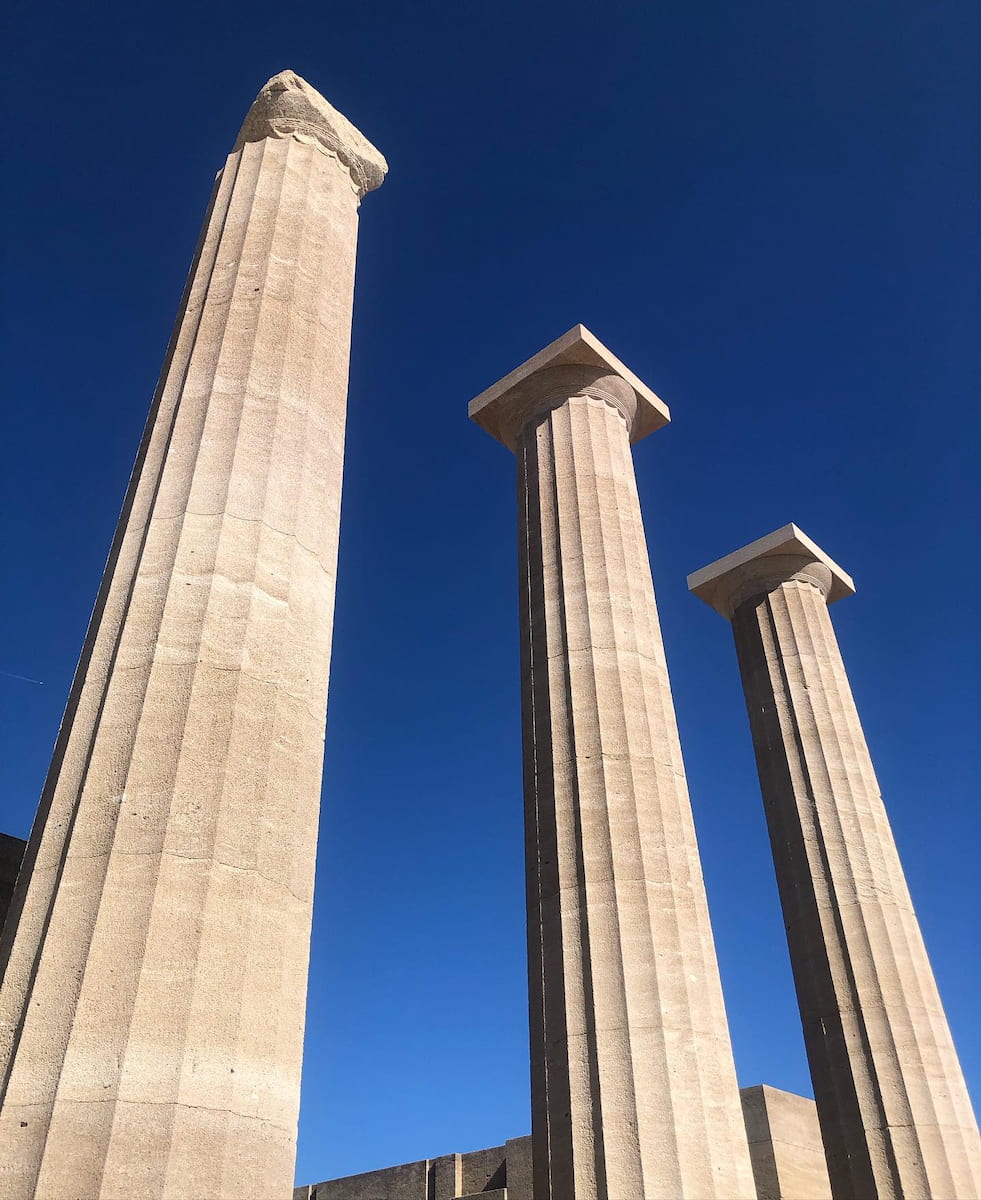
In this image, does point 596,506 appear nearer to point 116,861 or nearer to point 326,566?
point 326,566

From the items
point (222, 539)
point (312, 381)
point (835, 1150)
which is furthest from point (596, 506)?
point (835, 1150)

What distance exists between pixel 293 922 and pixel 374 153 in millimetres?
23904

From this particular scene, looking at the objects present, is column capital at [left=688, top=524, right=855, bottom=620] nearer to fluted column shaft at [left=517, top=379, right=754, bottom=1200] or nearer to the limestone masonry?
the limestone masonry

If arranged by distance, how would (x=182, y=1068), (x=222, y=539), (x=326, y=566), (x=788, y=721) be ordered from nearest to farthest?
(x=182, y=1068), (x=222, y=539), (x=326, y=566), (x=788, y=721)

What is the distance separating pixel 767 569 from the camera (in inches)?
2072

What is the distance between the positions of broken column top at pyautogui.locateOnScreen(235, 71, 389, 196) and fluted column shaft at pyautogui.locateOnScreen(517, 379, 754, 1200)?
14.1 metres

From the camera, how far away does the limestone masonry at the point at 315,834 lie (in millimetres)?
13914

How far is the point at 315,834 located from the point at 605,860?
13030mm

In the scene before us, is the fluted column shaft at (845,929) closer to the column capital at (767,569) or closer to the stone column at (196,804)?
the column capital at (767,569)

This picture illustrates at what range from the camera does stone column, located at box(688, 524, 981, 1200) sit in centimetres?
3488

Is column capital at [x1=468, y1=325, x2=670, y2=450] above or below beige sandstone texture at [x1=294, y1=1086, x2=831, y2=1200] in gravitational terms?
above

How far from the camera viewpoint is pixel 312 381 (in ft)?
77.3

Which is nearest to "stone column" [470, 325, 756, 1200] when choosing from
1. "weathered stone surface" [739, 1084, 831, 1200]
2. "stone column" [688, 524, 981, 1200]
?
"stone column" [688, 524, 981, 1200]

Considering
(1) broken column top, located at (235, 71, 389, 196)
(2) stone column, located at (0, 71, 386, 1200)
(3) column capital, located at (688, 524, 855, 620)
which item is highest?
(3) column capital, located at (688, 524, 855, 620)
